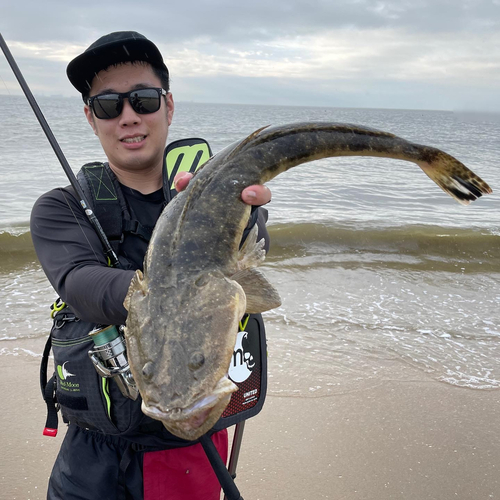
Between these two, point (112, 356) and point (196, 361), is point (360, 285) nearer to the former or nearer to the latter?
point (112, 356)

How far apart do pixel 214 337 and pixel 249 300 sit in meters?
0.28

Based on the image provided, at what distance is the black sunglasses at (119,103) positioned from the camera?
8.47 feet

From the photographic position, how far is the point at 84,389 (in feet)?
7.97

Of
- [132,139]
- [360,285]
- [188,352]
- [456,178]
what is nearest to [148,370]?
[188,352]

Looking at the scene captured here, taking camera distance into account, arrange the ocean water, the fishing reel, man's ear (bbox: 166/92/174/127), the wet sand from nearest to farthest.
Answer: the fishing reel
man's ear (bbox: 166/92/174/127)
the wet sand
the ocean water

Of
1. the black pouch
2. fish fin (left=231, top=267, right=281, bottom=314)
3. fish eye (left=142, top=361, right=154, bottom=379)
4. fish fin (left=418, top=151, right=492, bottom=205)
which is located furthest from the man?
fish fin (left=418, top=151, right=492, bottom=205)

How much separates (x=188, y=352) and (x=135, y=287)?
376mm

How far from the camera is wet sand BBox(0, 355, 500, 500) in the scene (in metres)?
3.76

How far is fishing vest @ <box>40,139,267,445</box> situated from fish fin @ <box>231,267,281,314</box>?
0.75 meters

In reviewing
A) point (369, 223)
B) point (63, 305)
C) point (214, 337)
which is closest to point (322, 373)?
point (63, 305)

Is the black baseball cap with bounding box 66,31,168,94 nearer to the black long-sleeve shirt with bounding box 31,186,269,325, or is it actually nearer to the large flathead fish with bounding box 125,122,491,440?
the black long-sleeve shirt with bounding box 31,186,269,325

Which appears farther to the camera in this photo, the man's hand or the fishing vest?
the fishing vest

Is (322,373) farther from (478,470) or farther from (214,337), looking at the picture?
(214,337)

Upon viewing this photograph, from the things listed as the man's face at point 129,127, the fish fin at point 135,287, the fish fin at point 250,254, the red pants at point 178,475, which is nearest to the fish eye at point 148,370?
the fish fin at point 135,287
